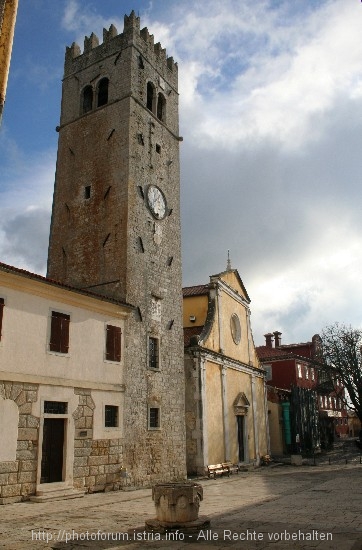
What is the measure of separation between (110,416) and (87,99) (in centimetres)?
1637

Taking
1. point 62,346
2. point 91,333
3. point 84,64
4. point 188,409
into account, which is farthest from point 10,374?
point 84,64

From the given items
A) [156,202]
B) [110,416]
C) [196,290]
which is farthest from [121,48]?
[110,416]

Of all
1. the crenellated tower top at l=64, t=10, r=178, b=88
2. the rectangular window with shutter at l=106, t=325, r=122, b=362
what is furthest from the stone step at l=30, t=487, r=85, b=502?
the crenellated tower top at l=64, t=10, r=178, b=88

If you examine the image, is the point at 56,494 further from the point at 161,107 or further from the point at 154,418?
the point at 161,107

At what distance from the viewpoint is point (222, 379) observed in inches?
1080

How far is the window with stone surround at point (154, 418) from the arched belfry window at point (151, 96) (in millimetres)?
15133

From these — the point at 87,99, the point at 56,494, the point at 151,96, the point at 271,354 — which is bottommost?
the point at 56,494

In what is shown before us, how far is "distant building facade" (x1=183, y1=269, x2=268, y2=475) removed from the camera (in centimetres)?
2412

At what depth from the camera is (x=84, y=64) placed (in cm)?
2561

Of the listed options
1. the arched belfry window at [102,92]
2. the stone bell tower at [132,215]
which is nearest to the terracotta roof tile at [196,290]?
the stone bell tower at [132,215]

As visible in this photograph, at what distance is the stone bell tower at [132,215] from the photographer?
2012 centimetres

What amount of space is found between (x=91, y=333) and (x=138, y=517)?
7.37 meters

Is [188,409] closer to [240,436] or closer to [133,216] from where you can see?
[240,436]

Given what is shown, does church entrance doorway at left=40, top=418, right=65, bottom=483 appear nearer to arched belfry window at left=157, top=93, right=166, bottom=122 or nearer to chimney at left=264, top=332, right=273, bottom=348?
arched belfry window at left=157, top=93, right=166, bottom=122
